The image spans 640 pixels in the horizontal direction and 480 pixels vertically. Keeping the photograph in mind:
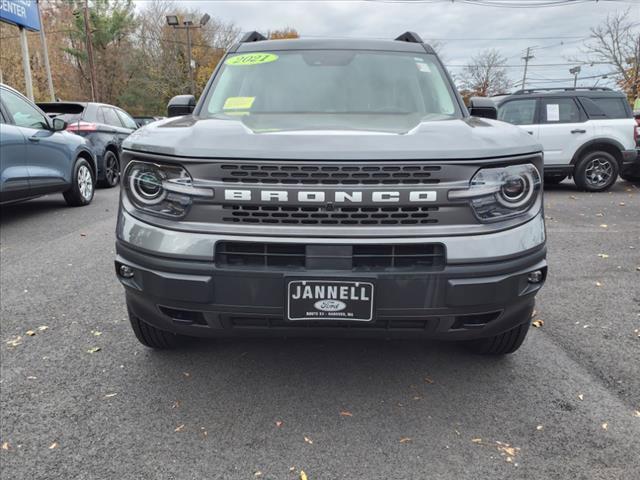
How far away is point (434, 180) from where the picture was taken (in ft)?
6.60

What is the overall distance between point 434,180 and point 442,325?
59 cm

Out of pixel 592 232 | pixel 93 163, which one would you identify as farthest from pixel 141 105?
pixel 592 232

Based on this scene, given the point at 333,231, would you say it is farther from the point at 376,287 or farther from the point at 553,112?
the point at 553,112

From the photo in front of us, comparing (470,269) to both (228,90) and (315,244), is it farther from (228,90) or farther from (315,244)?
(228,90)

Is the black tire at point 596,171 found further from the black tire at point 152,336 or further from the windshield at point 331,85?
the black tire at point 152,336

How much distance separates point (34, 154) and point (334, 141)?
5.40 m

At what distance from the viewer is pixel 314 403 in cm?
238

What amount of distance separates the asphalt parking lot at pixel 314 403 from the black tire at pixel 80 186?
398 centimetres

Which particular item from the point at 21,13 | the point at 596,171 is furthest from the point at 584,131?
the point at 21,13

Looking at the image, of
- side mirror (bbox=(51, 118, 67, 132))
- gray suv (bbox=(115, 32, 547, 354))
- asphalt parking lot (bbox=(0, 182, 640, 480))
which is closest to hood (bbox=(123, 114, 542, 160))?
gray suv (bbox=(115, 32, 547, 354))

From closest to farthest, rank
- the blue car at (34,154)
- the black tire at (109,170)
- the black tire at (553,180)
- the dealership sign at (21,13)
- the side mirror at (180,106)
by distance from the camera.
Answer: the side mirror at (180,106) < the blue car at (34,154) < the black tire at (109,170) < the black tire at (553,180) < the dealership sign at (21,13)

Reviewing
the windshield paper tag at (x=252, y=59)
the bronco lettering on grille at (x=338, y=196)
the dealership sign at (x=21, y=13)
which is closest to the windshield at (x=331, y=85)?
the windshield paper tag at (x=252, y=59)

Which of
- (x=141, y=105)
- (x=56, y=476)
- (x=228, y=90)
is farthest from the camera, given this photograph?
(x=141, y=105)

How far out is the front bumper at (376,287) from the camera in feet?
6.45
